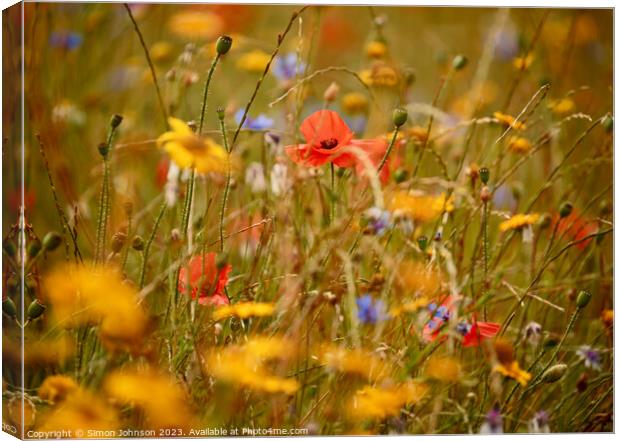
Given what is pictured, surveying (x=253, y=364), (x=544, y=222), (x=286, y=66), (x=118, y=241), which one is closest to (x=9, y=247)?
(x=118, y=241)

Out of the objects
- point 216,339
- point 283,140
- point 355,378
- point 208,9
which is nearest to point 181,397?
point 216,339

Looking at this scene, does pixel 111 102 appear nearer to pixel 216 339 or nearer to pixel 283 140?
pixel 283 140

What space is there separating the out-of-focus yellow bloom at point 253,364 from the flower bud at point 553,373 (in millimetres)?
371

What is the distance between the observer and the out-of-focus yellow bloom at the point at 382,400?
203cm

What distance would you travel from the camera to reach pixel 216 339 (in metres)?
2.01

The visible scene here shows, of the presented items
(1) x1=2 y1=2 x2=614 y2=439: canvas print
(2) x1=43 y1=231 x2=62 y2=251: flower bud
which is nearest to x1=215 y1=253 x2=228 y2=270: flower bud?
(1) x1=2 y1=2 x2=614 y2=439: canvas print

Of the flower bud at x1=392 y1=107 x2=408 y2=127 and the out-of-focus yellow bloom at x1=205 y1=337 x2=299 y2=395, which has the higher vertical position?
the flower bud at x1=392 y1=107 x2=408 y2=127

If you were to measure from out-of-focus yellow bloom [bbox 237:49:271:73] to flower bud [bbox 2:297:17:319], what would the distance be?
512 millimetres

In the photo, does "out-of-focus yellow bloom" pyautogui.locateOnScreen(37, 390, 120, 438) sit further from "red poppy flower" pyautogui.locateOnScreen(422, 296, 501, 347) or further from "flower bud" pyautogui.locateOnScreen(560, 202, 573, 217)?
"flower bud" pyautogui.locateOnScreen(560, 202, 573, 217)

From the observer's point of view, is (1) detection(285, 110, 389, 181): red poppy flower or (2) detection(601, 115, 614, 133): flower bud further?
(2) detection(601, 115, 614, 133): flower bud

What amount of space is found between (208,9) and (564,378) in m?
0.79

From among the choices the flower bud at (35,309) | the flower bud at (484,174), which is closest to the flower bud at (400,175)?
the flower bud at (484,174)

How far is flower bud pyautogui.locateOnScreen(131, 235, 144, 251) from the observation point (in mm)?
1995

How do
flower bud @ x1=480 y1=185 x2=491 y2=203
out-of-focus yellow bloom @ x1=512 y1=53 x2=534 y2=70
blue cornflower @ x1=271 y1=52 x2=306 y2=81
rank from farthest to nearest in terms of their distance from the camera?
out-of-focus yellow bloom @ x1=512 y1=53 x2=534 y2=70 → blue cornflower @ x1=271 y1=52 x2=306 y2=81 → flower bud @ x1=480 y1=185 x2=491 y2=203
